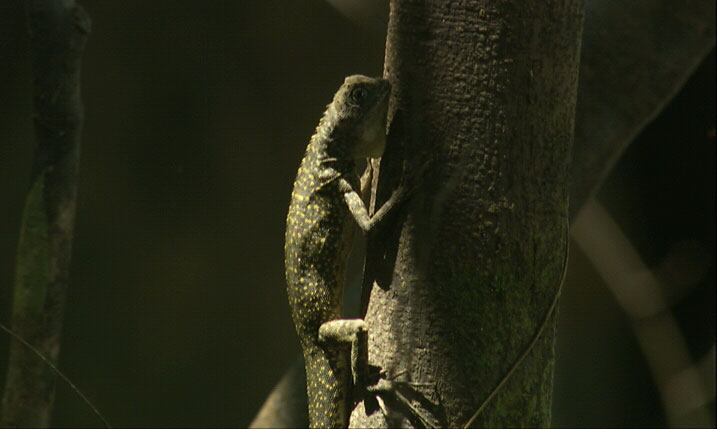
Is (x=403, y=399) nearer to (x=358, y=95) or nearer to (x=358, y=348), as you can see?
(x=358, y=348)

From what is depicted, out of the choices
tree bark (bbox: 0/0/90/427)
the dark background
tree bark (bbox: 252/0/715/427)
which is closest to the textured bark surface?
the dark background

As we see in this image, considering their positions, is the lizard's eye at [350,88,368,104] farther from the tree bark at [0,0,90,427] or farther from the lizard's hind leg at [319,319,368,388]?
the tree bark at [0,0,90,427]

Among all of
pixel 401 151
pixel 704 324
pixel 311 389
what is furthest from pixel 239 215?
pixel 704 324

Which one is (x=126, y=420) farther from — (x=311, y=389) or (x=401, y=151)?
(x=401, y=151)

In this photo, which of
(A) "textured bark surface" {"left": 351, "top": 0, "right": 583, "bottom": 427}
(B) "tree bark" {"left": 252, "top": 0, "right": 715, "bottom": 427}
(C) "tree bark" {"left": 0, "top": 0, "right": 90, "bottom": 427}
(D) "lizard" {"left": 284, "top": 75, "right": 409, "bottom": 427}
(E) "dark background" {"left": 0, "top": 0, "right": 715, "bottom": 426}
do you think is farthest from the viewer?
(B) "tree bark" {"left": 252, "top": 0, "right": 715, "bottom": 427}

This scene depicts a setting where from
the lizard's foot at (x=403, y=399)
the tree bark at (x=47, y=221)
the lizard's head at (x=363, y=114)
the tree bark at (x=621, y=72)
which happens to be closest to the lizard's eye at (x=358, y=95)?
the lizard's head at (x=363, y=114)

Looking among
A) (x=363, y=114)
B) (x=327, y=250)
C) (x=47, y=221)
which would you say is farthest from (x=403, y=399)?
(x=47, y=221)
